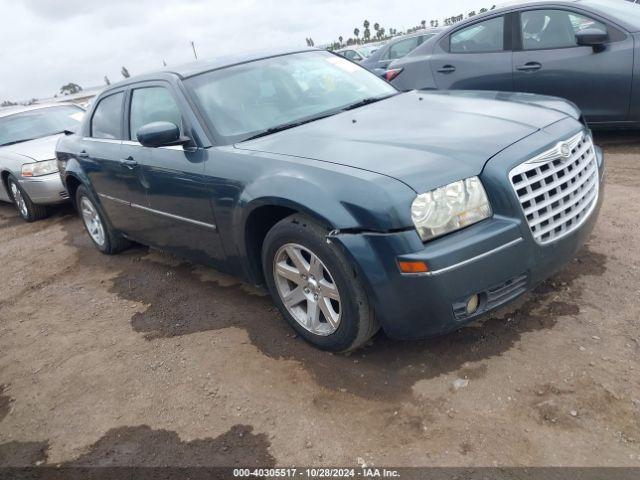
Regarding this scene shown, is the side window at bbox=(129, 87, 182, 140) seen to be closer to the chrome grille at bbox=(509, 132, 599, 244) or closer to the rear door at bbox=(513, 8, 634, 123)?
the chrome grille at bbox=(509, 132, 599, 244)

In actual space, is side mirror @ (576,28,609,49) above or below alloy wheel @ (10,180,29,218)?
above

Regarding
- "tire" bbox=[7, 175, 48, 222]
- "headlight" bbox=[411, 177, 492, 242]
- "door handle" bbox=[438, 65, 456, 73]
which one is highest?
"door handle" bbox=[438, 65, 456, 73]

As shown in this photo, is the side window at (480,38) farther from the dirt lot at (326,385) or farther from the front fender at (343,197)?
the front fender at (343,197)

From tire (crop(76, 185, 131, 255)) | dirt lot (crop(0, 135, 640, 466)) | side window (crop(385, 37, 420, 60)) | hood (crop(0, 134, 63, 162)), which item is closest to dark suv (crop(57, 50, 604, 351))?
dirt lot (crop(0, 135, 640, 466))

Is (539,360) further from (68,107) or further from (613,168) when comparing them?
(68,107)

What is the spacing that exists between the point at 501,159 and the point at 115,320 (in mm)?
2857

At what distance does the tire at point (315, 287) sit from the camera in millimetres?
2549

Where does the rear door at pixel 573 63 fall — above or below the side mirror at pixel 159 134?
below

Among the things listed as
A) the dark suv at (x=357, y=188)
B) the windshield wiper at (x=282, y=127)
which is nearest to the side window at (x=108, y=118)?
the dark suv at (x=357, y=188)

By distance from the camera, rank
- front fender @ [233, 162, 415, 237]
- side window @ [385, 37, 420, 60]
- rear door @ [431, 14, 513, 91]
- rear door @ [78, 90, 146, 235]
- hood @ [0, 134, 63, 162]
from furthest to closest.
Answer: side window @ [385, 37, 420, 60]
hood @ [0, 134, 63, 162]
rear door @ [431, 14, 513, 91]
rear door @ [78, 90, 146, 235]
front fender @ [233, 162, 415, 237]

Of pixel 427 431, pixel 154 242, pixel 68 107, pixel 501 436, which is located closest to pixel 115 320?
pixel 154 242

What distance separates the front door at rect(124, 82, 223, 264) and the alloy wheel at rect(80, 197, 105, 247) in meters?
1.24

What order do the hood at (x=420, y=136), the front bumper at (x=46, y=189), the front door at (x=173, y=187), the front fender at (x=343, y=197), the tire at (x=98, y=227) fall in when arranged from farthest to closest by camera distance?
1. the front bumper at (x=46, y=189)
2. the tire at (x=98, y=227)
3. the front door at (x=173, y=187)
4. the hood at (x=420, y=136)
5. the front fender at (x=343, y=197)

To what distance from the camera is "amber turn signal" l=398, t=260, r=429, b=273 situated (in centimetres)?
230
